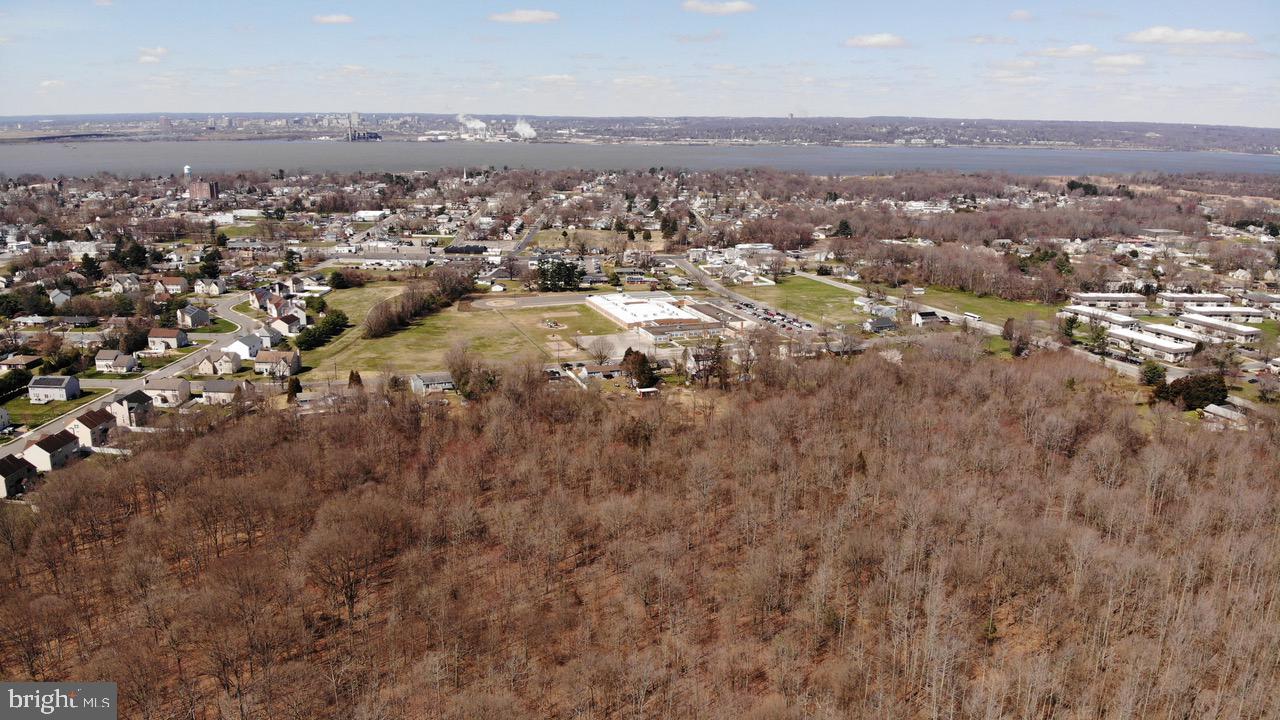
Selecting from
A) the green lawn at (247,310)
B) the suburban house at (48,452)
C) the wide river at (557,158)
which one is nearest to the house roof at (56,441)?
the suburban house at (48,452)

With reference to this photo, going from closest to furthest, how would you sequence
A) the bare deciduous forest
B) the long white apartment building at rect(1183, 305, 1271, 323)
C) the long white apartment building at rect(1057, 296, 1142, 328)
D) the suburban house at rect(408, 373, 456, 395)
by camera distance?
the bare deciduous forest → the suburban house at rect(408, 373, 456, 395) → the long white apartment building at rect(1057, 296, 1142, 328) → the long white apartment building at rect(1183, 305, 1271, 323)

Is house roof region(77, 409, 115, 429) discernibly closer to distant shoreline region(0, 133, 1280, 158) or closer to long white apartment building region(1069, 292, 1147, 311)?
long white apartment building region(1069, 292, 1147, 311)

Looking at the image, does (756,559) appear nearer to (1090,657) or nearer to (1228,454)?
(1090,657)

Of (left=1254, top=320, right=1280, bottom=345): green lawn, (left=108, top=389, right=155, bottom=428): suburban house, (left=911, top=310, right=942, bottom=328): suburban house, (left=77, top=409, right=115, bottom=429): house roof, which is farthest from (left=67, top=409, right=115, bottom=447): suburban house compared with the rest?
(left=1254, top=320, right=1280, bottom=345): green lawn

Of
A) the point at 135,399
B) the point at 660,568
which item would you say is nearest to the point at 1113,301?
the point at 660,568

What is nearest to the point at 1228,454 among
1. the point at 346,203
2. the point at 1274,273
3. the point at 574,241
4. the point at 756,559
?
the point at 756,559

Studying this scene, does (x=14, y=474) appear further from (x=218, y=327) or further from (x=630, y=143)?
(x=630, y=143)
